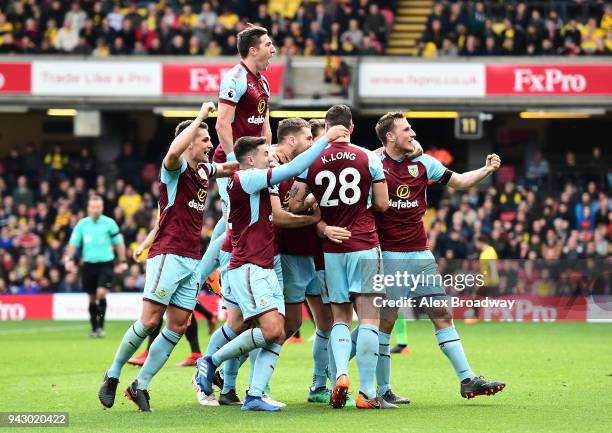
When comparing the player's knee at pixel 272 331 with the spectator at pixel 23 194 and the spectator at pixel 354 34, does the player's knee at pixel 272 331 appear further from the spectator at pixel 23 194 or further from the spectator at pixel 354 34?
the spectator at pixel 23 194

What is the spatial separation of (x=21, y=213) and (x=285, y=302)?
63.5 feet

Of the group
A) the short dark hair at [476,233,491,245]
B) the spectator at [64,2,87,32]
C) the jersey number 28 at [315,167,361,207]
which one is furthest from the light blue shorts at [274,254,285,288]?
the spectator at [64,2,87,32]

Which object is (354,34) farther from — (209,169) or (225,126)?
(209,169)

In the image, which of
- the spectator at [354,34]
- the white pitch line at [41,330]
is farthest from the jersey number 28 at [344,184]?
the spectator at [354,34]

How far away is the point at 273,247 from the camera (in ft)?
33.6

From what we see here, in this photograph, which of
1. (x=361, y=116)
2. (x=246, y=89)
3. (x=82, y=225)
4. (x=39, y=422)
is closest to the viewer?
(x=39, y=422)

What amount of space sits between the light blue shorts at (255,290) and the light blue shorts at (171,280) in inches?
18.7

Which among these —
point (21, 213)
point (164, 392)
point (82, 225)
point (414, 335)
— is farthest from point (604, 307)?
point (21, 213)

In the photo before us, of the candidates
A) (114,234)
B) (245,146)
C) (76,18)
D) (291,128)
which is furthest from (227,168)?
(76,18)

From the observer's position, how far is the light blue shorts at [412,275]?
1063 centimetres

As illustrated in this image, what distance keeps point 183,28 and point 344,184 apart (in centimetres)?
1987

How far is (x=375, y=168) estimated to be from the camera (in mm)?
10258

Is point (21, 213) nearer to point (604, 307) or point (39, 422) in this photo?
point (604, 307)

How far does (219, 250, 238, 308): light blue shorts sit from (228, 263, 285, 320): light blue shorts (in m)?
0.58
